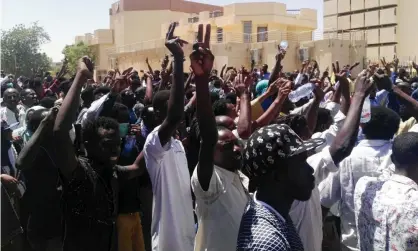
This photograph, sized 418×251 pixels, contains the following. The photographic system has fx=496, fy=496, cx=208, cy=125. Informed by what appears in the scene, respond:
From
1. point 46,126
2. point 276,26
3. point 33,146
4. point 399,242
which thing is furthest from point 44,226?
point 276,26

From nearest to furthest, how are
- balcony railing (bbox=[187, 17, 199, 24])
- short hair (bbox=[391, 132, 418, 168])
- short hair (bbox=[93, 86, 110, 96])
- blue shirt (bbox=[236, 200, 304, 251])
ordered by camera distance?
blue shirt (bbox=[236, 200, 304, 251]) → short hair (bbox=[391, 132, 418, 168]) → short hair (bbox=[93, 86, 110, 96]) → balcony railing (bbox=[187, 17, 199, 24])

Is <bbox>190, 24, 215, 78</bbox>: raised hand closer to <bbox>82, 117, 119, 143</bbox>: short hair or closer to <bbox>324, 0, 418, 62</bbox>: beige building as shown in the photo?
<bbox>82, 117, 119, 143</bbox>: short hair

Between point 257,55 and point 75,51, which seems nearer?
point 257,55

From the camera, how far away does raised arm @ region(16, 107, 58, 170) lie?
3.32m

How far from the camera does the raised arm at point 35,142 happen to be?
3324 mm

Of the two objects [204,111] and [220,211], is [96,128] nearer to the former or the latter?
[204,111]

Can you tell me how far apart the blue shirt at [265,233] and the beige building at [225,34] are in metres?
21.8

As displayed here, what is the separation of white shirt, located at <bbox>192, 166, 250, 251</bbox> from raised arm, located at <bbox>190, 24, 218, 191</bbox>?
82mm

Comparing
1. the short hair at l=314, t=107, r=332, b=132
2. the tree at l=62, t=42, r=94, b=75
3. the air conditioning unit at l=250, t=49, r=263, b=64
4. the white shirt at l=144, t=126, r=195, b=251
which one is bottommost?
the white shirt at l=144, t=126, r=195, b=251

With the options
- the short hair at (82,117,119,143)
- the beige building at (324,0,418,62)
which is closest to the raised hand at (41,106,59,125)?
the short hair at (82,117,119,143)

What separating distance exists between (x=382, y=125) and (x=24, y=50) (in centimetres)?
4457

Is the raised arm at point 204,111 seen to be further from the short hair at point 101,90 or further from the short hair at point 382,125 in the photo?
the short hair at point 101,90

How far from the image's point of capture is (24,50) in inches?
1734

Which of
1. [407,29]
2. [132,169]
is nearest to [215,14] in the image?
[407,29]
